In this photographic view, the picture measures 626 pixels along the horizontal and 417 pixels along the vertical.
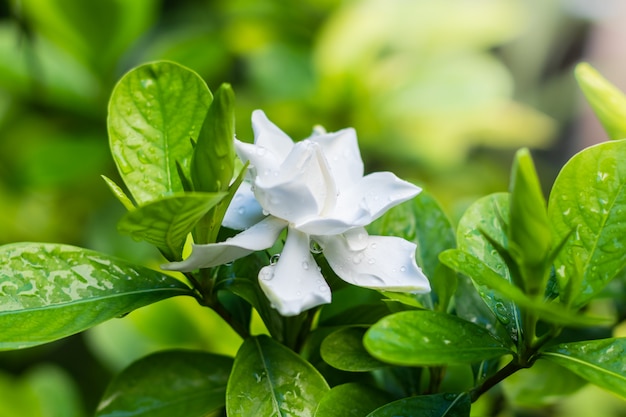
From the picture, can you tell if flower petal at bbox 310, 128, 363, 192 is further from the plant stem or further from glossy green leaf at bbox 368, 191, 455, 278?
the plant stem

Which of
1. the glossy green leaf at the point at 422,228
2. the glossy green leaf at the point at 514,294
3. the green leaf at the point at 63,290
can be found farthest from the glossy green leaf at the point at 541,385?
the green leaf at the point at 63,290

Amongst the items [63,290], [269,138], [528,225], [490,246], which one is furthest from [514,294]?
[63,290]

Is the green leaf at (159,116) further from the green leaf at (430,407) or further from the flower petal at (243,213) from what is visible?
the green leaf at (430,407)

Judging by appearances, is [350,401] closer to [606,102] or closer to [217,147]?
[217,147]

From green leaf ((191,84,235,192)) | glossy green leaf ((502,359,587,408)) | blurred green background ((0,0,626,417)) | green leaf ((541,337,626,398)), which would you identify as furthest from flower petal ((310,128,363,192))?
blurred green background ((0,0,626,417))

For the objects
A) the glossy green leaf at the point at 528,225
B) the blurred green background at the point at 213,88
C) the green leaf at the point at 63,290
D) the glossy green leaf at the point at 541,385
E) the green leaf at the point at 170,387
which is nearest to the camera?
the glossy green leaf at the point at 528,225
